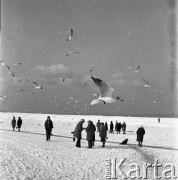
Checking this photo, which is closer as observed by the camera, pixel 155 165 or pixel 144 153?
pixel 155 165

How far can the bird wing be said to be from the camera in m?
14.4

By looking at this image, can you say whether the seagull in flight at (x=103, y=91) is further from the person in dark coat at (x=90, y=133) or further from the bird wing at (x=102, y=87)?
the person in dark coat at (x=90, y=133)

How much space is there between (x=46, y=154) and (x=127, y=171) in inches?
143

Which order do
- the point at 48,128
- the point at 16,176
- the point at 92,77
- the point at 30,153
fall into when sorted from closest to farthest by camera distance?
the point at 16,176 < the point at 92,77 < the point at 30,153 < the point at 48,128

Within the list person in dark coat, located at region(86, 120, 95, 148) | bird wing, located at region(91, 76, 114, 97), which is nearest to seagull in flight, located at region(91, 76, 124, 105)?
bird wing, located at region(91, 76, 114, 97)

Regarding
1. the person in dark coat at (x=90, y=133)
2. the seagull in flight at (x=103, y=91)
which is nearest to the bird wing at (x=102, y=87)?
the seagull in flight at (x=103, y=91)

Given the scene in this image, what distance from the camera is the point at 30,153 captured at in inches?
611

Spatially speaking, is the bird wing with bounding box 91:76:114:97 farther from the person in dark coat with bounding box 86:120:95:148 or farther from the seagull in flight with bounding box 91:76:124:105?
the person in dark coat with bounding box 86:120:95:148

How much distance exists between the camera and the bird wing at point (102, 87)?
1436cm

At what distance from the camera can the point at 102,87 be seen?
14484mm

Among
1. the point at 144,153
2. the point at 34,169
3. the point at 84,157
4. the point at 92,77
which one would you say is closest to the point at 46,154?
the point at 84,157

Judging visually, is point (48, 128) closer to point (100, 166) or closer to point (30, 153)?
point (30, 153)

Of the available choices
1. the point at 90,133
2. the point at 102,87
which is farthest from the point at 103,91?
the point at 90,133

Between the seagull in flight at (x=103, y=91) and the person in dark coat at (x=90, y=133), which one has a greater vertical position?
the seagull in flight at (x=103, y=91)
